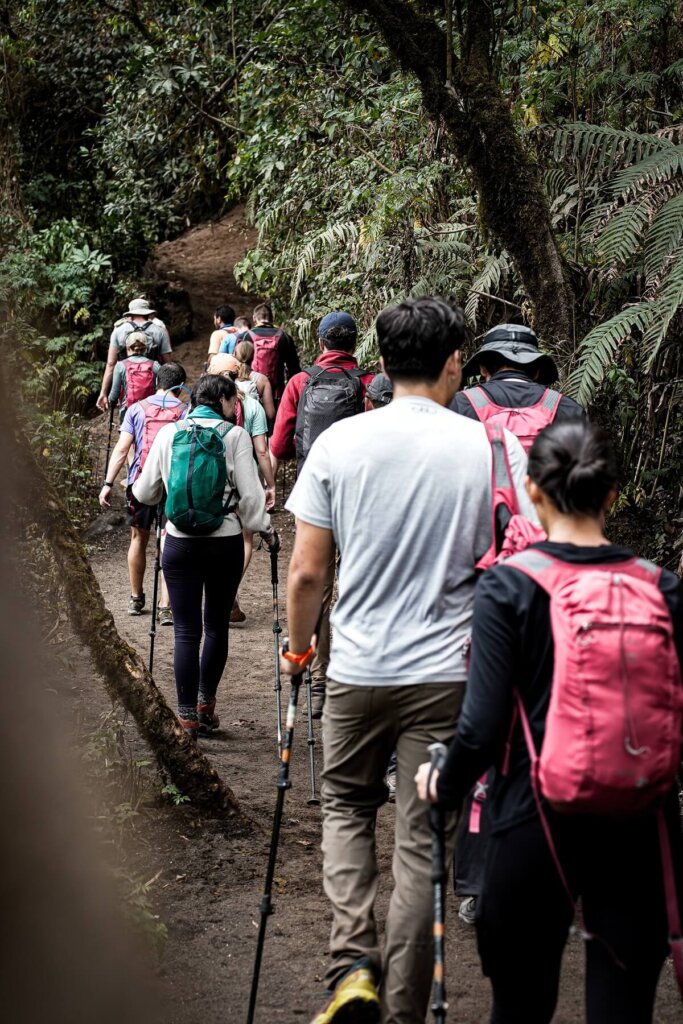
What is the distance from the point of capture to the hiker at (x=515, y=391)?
451 cm

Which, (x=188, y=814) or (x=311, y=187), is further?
(x=311, y=187)

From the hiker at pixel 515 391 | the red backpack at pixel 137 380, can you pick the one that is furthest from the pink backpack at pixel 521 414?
the red backpack at pixel 137 380

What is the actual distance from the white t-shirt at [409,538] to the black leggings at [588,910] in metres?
0.77

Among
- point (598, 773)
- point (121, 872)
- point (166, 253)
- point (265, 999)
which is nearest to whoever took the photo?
point (598, 773)

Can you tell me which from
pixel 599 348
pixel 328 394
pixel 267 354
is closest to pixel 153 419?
pixel 328 394

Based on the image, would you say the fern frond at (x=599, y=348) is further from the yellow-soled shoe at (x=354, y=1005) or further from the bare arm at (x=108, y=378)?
the bare arm at (x=108, y=378)

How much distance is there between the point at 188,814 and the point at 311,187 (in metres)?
8.96

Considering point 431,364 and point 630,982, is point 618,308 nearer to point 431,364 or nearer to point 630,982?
point 431,364

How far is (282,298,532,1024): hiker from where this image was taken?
3.38 meters

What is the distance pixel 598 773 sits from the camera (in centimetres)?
246

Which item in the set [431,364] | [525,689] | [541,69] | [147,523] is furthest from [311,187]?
[525,689]

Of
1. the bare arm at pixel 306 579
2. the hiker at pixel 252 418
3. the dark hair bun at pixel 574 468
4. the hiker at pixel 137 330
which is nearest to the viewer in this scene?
the dark hair bun at pixel 574 468

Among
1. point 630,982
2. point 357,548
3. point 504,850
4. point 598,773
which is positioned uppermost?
point 357,548

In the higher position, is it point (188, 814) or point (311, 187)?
point (311, 187)
